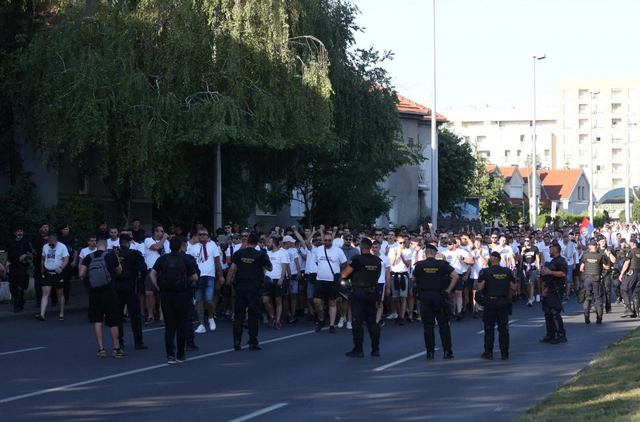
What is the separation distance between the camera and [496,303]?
670 inches

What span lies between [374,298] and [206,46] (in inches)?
560

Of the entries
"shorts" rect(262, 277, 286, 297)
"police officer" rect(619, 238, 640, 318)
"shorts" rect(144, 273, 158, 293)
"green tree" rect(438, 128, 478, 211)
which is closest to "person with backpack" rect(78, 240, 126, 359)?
"shorts" rect(144, 273, 158, 293)

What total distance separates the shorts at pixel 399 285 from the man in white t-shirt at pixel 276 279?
2.52 m

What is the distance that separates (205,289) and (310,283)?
2978mm

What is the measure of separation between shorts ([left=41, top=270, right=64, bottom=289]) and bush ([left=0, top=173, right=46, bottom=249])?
21.2 feet

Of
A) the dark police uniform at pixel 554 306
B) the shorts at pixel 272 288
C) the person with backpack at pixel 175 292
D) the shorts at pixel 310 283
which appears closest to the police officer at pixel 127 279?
the person with backpack at pixel 175 292

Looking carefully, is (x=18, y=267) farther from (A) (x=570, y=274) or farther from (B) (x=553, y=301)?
(A) (x=570, y=274)

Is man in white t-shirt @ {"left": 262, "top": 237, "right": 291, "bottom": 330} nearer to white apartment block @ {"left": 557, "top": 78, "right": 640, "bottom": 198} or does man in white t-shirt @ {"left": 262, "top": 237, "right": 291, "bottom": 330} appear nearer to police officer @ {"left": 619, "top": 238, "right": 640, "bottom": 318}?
police officer @ {"left": 619, "top": 238, "right": 640, "bottom": 318}

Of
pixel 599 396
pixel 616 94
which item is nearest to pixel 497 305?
pixel 599 396

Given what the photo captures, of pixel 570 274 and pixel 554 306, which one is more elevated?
pixel 570 274

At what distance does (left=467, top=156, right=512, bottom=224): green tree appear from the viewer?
74375 mm

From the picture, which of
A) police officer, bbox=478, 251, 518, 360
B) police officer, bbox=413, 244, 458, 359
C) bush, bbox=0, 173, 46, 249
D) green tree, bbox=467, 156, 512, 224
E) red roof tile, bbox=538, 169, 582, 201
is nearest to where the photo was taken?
police officer, bbox=413, 244, 458, 359

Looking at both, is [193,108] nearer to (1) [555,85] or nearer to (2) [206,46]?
(2) [206,46]

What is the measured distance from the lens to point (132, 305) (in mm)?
17500
